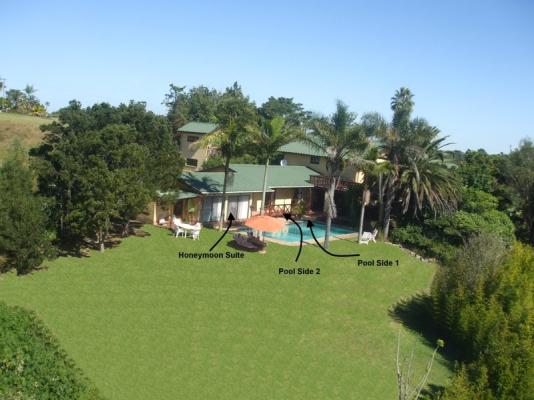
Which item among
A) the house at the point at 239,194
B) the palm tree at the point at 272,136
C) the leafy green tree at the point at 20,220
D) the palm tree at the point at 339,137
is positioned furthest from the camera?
the house at the point at 239,194

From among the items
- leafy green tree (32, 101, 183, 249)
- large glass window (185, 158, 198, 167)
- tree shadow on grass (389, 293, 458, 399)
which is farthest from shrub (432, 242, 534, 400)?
large glass window (185, 158, 198, 167)

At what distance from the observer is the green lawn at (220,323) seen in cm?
1427

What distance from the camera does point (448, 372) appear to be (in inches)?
686

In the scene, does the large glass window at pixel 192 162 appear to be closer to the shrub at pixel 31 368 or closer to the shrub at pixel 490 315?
the shrub at pixel 490 315

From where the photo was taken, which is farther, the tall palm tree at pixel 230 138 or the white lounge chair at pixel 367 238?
the white lounge chair at pixel 367 238

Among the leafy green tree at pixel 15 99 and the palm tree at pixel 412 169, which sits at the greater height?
the leafy green tree at pixel 15 99

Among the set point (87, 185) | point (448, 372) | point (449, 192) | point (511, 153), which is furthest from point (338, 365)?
point (511, 153)

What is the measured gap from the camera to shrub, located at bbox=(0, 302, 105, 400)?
30.5 feet

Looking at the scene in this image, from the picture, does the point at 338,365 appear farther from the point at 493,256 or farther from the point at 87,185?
the point at 87,185

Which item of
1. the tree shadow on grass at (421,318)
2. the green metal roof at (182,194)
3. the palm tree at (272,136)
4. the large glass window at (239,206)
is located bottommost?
the tree shadow on grass at (421,318)

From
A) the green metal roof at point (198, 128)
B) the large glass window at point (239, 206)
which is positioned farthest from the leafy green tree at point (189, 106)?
the large glass window at point (239, 206)

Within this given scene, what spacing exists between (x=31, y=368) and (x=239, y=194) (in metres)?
25.9

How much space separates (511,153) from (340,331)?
112 ft

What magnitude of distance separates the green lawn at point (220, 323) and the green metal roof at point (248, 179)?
7418 millimetres
